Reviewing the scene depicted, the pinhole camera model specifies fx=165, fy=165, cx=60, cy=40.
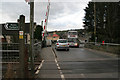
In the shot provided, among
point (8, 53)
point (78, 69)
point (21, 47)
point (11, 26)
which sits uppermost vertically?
point (11, 26)

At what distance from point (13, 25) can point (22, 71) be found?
77.6 inches

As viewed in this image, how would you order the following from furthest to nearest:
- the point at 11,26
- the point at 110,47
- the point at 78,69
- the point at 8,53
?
1. the point at 110,47
2. the point at 8,53
3. the point at 78,69
4. the point at 11,26

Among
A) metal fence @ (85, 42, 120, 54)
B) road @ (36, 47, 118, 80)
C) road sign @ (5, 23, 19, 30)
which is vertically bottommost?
road @ (36, 47, 118, 80)

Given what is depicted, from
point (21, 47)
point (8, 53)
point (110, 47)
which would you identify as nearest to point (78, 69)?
point (21, 47)

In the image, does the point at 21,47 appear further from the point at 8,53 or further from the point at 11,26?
the point at 8,53

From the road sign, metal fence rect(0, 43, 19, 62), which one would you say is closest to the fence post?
the road sign

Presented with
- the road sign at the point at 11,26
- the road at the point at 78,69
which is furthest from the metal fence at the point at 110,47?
the road sign at the point at 11,26

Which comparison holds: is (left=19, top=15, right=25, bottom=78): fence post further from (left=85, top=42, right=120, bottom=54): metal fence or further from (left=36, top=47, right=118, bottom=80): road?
(left=85, top=42, right=120, bottom=54): metal fence

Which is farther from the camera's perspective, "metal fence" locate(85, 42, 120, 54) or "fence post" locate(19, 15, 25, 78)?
"metal fence" locate(85, 42, 120, 54)

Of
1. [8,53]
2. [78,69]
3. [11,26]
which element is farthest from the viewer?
[8,53]

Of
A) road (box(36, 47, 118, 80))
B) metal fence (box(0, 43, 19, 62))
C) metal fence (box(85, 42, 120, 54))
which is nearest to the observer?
road (box(36, 47, 118, 80))

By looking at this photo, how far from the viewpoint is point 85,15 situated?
50750 mm

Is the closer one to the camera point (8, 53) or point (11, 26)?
point (11, 26)

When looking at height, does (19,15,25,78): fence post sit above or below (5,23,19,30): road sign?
below
